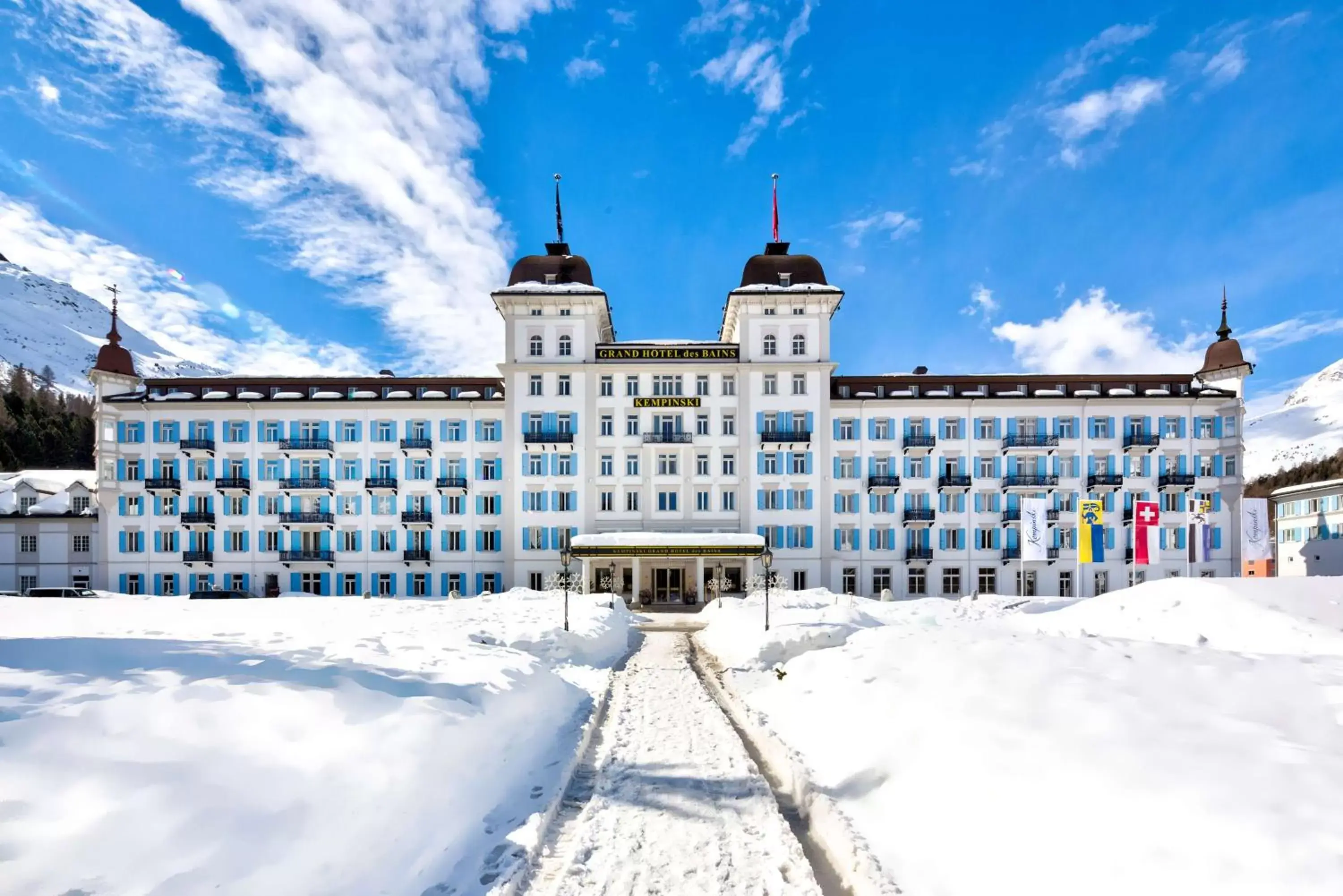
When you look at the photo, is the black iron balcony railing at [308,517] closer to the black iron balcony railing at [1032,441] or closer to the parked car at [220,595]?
the parked car at [220,595]

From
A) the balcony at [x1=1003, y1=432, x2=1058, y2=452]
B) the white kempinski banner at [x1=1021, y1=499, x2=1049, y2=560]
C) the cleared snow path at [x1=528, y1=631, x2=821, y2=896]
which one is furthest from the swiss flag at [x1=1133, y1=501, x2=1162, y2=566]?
the cleared snow path at [x1=528, y1=631, x2=821, y2=896]

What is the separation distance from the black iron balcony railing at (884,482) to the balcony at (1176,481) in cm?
1835

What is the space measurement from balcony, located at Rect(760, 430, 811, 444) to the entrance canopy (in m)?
6.89

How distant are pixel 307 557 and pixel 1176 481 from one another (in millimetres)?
61334

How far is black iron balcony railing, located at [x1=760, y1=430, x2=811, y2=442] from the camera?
41.1 m

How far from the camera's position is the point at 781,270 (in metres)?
43.5

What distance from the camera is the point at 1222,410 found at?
41.9 metres

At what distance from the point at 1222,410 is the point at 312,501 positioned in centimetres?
6528

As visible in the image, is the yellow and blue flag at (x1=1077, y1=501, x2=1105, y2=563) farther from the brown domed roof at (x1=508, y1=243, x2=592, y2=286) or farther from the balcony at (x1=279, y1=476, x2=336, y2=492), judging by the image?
the balcony at (x1=279, y1=476, x2=336, y2=492)

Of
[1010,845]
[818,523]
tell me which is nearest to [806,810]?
[1010,845]

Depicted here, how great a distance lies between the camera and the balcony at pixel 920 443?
41.8 m

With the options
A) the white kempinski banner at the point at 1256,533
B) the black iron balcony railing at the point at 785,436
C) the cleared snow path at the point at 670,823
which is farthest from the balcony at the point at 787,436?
the cleared snow path at the point at 670,823

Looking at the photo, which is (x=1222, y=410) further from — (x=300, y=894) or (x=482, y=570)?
(x=300, y=894)

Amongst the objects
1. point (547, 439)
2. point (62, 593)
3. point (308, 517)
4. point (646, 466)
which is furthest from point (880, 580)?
point (62, 593)
